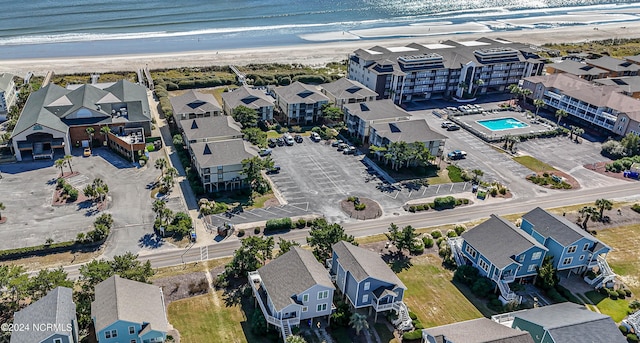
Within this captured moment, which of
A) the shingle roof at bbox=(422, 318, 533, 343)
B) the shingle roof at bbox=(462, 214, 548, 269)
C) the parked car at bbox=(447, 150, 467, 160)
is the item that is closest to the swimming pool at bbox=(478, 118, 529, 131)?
the parked car at bbox=(447, 150, 467, 160)

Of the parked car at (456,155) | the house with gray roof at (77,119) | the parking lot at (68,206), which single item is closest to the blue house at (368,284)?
the parking lot at (68,206)

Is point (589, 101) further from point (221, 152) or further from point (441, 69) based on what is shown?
point (221, 152)

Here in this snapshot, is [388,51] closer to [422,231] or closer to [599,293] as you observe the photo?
[422,231]

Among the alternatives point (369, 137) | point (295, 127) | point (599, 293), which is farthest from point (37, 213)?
point (599, 293)

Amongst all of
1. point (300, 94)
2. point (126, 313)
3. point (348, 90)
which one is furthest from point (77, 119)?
point (126, 313)

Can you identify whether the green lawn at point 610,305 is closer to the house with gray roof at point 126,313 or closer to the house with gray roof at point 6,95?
the house with gray roof at point 126,313
